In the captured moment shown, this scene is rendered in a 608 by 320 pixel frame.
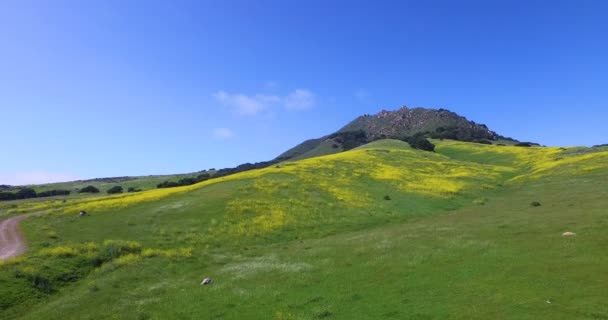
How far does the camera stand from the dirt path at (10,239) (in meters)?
36.1

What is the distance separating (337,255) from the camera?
32188mm

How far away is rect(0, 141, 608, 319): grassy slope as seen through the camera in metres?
21.0

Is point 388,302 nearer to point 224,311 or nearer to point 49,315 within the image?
point 224,311

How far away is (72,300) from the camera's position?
2623 centimetres

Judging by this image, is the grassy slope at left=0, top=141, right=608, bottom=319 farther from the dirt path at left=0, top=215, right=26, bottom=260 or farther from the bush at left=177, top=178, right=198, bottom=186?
the bush at left=177, top=178, right=198, bottom=186

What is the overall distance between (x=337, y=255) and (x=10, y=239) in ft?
103

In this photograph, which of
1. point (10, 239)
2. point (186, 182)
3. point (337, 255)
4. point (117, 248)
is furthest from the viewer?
point (186, 182)

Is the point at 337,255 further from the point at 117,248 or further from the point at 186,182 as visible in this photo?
the point at 186,182

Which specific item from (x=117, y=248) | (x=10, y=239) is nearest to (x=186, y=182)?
(x=10, y=239)

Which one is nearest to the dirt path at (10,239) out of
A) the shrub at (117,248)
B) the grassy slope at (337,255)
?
the grassy slope at (337,255)

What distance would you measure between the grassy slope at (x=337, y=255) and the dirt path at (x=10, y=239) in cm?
118

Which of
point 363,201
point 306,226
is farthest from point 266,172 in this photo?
point 306,226

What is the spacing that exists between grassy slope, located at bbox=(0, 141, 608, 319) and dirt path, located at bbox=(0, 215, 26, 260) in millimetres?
1180

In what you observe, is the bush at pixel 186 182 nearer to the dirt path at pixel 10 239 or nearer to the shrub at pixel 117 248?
the dirt path at pixel 10 239
